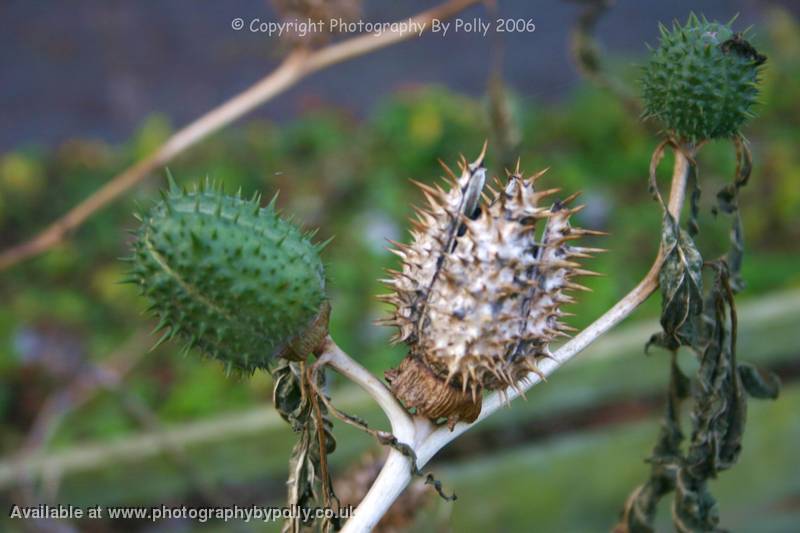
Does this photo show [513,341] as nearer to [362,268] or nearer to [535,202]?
[535,202]

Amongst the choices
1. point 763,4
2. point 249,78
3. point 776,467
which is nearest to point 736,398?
point 776,467

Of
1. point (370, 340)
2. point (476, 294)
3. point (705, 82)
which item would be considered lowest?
point (370, 340)

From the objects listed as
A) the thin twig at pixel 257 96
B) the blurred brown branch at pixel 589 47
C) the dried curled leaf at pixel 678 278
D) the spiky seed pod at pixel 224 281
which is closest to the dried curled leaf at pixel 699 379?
the dried curled leaf at pixel 678 278

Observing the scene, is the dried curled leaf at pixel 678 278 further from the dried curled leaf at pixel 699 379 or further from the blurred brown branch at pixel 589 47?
the blurred brown branch at pixel 589 47

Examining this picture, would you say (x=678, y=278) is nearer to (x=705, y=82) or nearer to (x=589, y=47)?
(x=705, y=82)

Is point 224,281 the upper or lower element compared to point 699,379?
upper

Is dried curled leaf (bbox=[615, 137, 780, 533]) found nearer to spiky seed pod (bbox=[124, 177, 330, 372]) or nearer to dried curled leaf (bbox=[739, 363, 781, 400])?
dried curled leaf (bbox=[739, 363, 781, 400])

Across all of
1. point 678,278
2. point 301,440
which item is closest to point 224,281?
point 301,440
